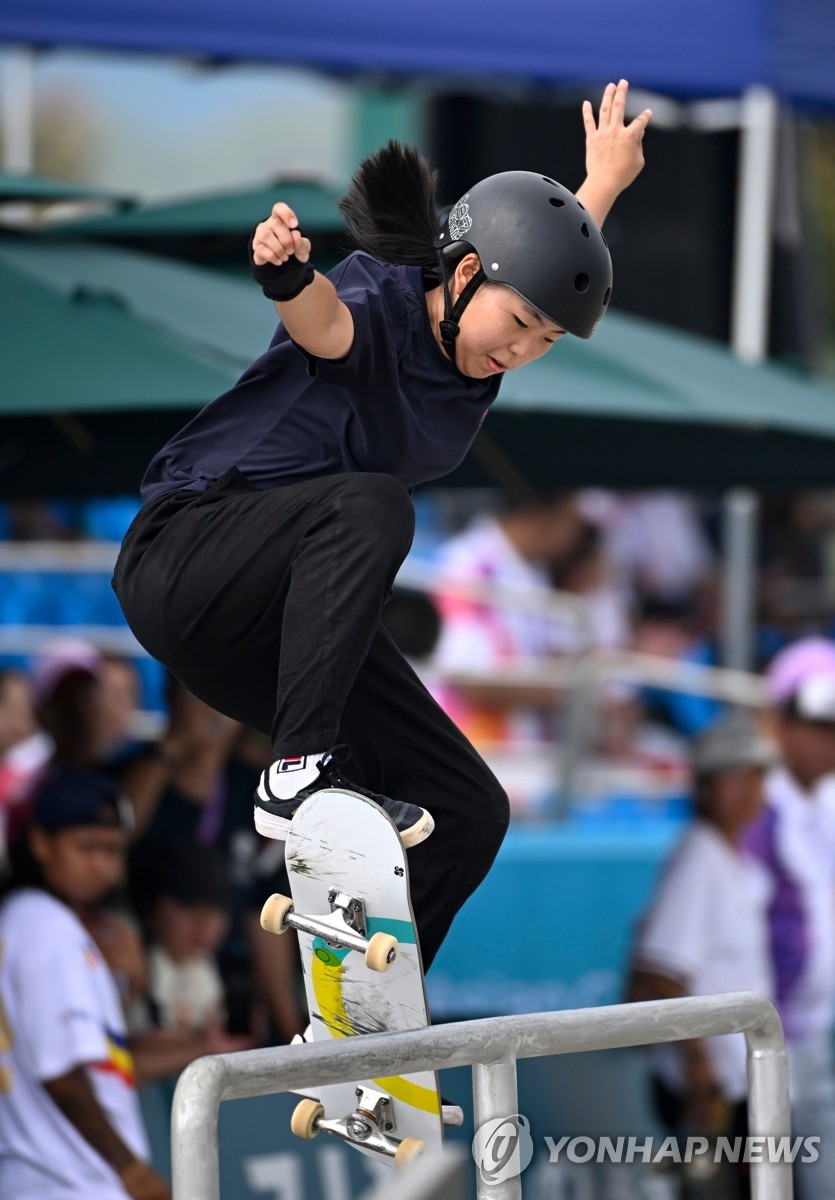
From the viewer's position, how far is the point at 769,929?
6566 millimetres

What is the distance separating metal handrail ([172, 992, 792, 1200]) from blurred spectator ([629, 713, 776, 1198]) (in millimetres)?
3254

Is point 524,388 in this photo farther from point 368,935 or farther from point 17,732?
point 17,732

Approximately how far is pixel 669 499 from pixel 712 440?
19.5 ft

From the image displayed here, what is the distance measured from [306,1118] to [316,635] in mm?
891

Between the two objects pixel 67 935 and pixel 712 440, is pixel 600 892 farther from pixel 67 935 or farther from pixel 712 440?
pixel 67 935

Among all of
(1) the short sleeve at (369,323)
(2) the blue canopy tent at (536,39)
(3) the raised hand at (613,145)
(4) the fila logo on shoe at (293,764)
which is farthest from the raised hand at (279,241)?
(2) the blue canopy tent at (536,39)

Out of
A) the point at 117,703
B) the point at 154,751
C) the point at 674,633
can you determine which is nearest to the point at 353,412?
the point at 154,751

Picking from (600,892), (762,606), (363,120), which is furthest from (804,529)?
(600,892)

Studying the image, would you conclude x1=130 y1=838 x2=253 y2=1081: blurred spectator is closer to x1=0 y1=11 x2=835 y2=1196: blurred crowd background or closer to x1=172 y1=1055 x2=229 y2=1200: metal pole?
x1=0 y1=11 x2=835 y2=1196: blurred crowd background

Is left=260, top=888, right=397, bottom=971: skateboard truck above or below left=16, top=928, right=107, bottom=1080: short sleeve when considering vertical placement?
above

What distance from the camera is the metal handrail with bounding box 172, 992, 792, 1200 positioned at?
7.14 feet

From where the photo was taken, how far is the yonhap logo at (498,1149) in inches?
102

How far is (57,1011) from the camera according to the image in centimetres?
474

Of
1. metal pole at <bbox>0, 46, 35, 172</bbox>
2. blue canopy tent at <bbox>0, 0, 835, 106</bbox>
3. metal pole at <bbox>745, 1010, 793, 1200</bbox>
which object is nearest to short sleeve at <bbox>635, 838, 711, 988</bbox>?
blue canopy tent at <bbox>0, 0, 835, 106</bbox>
